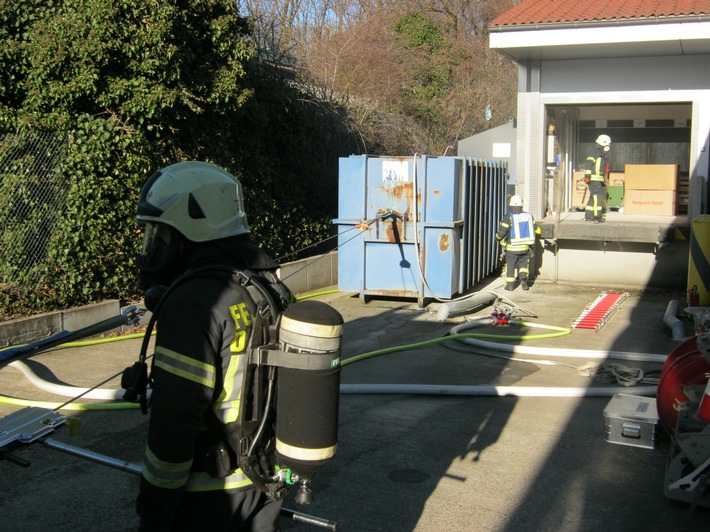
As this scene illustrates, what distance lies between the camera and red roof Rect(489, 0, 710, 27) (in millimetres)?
12070

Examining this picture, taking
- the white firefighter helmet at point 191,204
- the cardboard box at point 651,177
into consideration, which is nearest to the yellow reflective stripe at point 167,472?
the white firefighter helmet at point 191,204

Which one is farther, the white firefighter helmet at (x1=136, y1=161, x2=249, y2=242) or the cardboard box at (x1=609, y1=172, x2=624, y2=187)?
the cardboard box at (x1=609, y1=172, x2=624, y2=187)

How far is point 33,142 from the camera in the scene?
906cm

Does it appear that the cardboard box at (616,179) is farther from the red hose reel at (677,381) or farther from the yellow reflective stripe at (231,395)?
the yellow reflective stripe at (231,395)

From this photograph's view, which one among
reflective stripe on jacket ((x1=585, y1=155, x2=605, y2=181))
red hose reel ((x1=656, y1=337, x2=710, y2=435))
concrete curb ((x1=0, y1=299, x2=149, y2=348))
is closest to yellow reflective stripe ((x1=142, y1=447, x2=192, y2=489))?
red hose reel ((x1=656, y1=337, x2=710, y2=435))

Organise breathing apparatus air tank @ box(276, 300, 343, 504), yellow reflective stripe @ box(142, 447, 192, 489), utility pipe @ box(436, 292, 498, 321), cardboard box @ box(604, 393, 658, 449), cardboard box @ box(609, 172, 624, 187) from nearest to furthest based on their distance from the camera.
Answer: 1. yellow reflective stripe @ box(142, 447, 192, 489)
2. breathing apparatus air tank @ box(276, 300, 343, 504)
3. cardboard box @ box(604, 393, 658, 449)
4. utility pipe @ box(436, 292, 498, 321)
5. cardboard box @ box(609, 172, 624, 187)

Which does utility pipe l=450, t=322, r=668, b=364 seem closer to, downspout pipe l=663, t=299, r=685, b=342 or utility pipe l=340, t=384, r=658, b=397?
downspout pipe l=663, t=299, r=685, b=342

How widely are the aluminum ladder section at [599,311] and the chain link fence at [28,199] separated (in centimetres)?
671

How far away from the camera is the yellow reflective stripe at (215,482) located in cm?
240

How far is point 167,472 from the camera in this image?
7.41 ft

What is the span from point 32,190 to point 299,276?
4.56 metres

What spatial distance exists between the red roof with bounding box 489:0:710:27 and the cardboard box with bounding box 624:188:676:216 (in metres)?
3.64

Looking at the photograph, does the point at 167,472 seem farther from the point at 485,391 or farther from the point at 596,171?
the point at 596,171

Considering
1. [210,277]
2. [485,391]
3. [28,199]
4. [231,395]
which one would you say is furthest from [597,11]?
[231,395]
